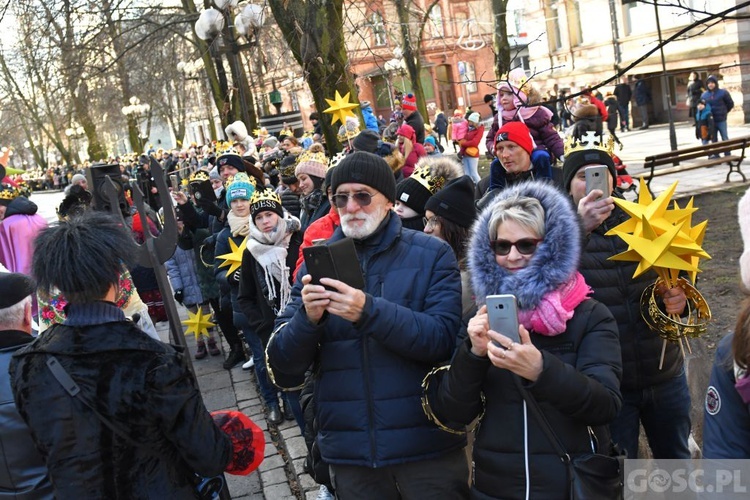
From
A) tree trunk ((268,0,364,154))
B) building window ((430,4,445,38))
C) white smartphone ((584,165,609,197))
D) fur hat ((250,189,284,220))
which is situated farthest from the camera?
building window ((430,4,445,38))

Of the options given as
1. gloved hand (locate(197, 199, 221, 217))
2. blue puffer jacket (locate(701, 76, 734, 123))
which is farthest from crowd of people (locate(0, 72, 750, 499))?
blue puffer jacket (locate(701, 76, 734, 123))

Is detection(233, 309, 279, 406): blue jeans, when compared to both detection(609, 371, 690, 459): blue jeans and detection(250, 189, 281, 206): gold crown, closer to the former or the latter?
detection(250, 189, 281, 206): gold crown

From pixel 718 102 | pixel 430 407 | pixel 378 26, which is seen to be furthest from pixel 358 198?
pixel 718 102

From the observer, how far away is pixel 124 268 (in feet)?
9.80

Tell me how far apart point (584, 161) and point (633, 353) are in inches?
41.4

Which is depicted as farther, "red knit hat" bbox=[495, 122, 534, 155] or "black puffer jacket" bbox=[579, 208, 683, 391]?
"red knit hat" bbox=[495, 122, 534, 155]

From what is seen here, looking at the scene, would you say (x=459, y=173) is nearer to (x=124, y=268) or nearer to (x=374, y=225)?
(x=374, y=225)

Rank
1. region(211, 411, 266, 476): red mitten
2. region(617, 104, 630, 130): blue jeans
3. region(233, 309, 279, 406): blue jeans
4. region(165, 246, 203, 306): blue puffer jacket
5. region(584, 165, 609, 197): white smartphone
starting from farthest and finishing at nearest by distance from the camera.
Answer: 1. region(617, 104, 630, 130): blue jeans
2. region(165, 246, 203, 306): blue puffer jacket
3. region(233, 309, 279, 406): blue jeans
4. region(584, 165, 609, 197): white smartphone
5. region(211, 411, 266, 476): red mitten

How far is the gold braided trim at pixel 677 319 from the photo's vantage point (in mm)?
3318

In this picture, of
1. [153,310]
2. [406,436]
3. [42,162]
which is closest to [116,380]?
[406,436]

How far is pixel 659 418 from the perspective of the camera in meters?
3.52

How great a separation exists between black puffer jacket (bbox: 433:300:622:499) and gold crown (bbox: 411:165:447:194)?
1854 mm

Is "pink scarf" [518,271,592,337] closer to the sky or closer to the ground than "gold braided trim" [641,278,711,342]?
closer to the sky

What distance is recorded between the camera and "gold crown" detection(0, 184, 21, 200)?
742 centimetres
